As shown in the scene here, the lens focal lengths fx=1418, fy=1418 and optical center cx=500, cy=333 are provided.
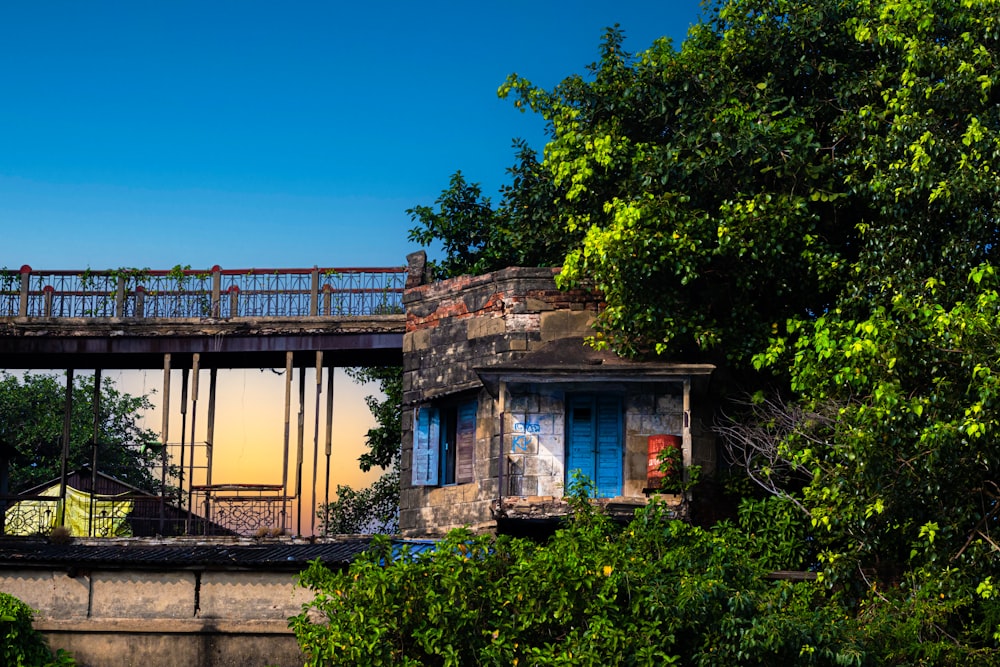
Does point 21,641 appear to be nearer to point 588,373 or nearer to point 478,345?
point 478,345

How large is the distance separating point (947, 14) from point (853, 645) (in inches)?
357

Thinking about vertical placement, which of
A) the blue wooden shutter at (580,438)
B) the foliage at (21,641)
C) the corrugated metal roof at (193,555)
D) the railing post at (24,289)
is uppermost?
the railing post at (24,289)

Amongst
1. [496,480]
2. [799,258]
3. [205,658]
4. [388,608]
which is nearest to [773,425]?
[799,258]

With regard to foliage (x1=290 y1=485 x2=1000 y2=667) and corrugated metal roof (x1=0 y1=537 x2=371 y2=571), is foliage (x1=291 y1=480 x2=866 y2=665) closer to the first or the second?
foliage (x1=290 y1=485 x2=1000 y2=667)

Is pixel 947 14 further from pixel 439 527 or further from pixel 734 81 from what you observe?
pixel 439 527

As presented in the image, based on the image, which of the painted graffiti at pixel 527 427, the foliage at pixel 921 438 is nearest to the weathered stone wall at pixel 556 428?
the painted graffiti at pixel 527 427

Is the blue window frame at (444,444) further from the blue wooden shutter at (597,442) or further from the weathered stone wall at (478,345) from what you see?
the blue wooden shutter at (597,442)

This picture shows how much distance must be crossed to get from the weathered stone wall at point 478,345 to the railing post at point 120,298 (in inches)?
235

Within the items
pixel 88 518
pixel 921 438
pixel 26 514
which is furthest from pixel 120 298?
pixel 921 438

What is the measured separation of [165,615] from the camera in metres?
19.2

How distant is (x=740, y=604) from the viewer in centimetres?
1542

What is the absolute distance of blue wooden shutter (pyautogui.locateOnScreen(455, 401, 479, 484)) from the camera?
21875mm

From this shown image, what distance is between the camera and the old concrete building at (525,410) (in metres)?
20.4

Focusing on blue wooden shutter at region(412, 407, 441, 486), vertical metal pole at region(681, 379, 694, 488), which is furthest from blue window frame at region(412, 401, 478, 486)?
vertical metal pole at region(681, 379, 694, 488)
